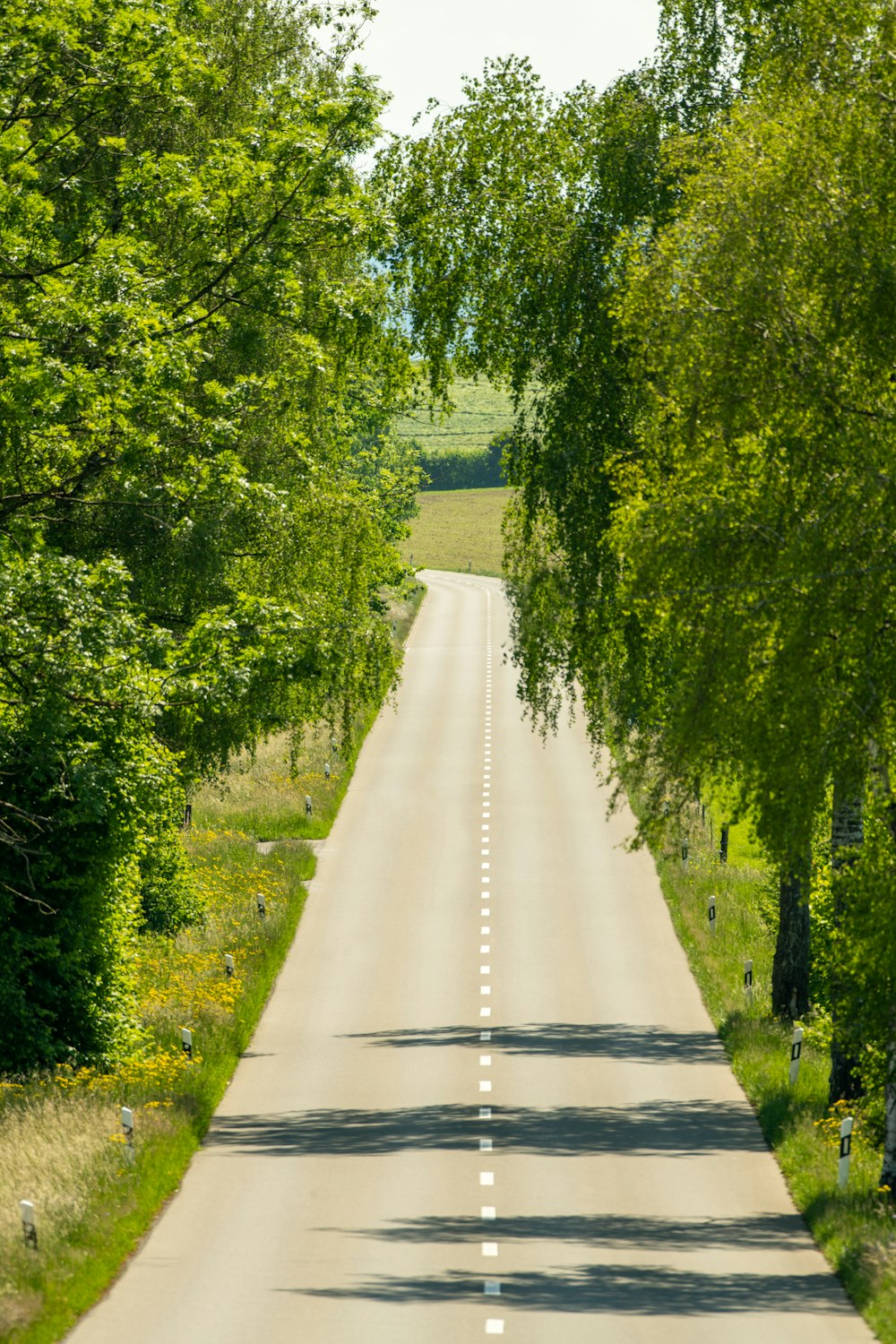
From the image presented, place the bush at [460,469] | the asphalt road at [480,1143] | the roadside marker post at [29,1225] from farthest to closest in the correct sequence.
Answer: the bush at [460,469] < the roadside marker post at [29,1225] < the asphalt road at [480,1143]

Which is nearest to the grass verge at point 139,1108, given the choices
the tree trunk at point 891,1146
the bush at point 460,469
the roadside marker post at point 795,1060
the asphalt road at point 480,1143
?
the asphalt road at point 480,1143

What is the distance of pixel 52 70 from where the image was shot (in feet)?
74.5

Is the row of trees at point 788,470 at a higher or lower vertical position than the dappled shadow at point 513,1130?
higher

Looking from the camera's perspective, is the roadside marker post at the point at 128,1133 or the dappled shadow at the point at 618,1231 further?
the roadside marker post at the point at 128,1133

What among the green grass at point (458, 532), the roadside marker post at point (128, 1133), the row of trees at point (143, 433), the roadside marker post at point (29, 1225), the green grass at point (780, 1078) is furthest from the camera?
the green grass at point (458, 532)

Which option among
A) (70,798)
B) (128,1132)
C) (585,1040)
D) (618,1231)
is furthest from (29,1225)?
(585,1040)

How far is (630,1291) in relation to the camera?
53.2 feet

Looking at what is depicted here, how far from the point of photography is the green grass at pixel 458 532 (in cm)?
12800

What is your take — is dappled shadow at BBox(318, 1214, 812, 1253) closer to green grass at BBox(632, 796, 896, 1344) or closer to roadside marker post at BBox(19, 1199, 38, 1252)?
green grass at BBox(632, 796, 896, 1344)

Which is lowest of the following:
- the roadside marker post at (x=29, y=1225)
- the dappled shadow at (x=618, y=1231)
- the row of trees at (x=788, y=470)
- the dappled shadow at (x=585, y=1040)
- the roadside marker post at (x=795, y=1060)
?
the dappled shadow at (x=585, y=1040)

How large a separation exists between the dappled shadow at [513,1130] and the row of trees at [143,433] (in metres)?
2.63

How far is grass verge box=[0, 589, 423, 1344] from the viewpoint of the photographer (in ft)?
51.9

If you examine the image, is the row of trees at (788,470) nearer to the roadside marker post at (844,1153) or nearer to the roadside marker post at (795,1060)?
the roadside marker post at (844,1153)

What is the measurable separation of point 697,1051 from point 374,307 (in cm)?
1232
